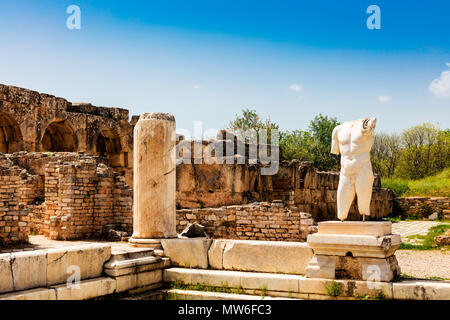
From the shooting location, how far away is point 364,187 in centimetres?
648

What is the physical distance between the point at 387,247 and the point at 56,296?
4020mm

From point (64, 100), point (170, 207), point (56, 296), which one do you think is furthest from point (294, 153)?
point (56, 296)

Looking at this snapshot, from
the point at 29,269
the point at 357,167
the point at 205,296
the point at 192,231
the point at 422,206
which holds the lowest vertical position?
the point at 205,296

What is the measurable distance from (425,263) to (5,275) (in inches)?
358

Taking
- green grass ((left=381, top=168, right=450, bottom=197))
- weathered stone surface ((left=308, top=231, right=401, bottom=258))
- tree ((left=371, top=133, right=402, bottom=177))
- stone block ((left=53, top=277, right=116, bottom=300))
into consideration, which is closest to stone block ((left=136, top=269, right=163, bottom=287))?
stone block ((left=53, top=277, right=116, bottom=300))

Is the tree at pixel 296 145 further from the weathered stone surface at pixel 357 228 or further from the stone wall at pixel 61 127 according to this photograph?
the weathered stone surface at pixel 357 228

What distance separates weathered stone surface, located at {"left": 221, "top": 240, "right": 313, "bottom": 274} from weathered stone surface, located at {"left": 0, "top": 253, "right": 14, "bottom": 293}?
2.99 m

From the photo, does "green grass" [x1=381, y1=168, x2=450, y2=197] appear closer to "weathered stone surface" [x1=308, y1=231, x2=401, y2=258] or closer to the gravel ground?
the gravel ground

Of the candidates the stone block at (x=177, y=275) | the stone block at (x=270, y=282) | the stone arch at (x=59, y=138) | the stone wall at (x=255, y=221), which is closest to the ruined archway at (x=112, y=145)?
the stone arch at (x=59, y=138)

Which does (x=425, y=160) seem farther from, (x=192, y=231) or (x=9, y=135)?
(x=192, y=231)

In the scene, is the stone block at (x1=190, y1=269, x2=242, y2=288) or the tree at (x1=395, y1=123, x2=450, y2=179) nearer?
the stone block at (x1=190, y1=269, x2=242, y2=288)

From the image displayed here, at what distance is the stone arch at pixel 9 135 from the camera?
21.4 metres

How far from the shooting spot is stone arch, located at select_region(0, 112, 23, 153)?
21422 mm

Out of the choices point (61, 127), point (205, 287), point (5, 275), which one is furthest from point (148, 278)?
point (61, 127)
